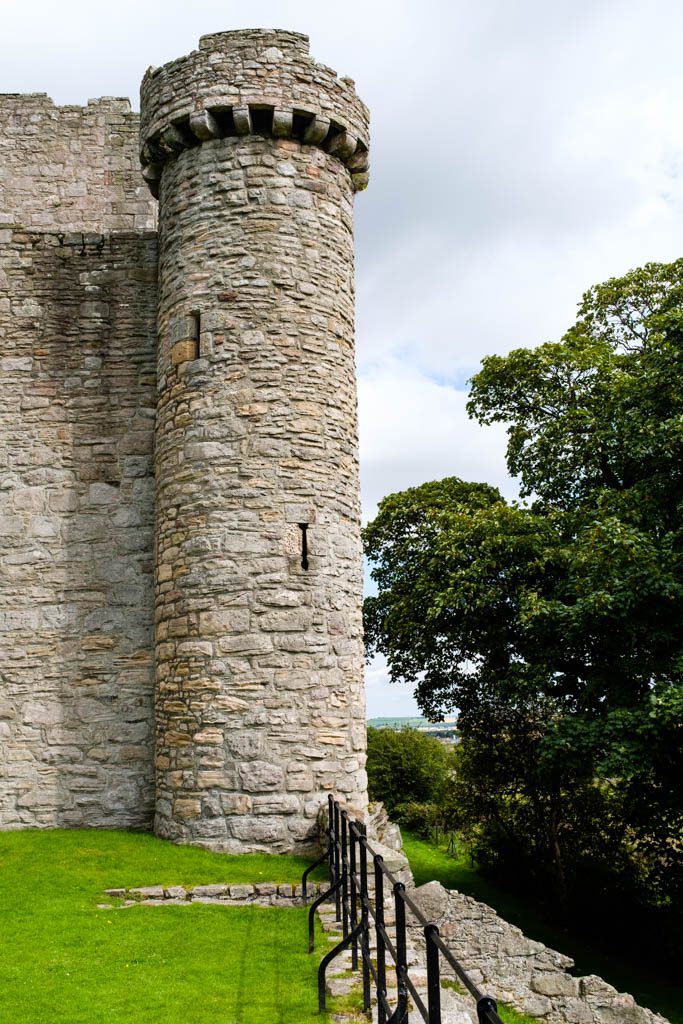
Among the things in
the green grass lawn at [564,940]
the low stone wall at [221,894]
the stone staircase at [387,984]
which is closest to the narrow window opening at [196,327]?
the low stone wall at [221,894]

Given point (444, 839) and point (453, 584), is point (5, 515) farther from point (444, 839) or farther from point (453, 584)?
point (444, 839)

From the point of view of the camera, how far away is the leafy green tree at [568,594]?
11398 mm

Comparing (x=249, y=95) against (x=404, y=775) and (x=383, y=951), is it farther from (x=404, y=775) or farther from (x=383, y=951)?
(x=404, y=775)

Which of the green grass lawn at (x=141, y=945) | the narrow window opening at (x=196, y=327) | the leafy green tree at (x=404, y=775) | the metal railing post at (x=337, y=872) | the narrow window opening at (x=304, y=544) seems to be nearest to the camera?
the green grass lawn at (x=141, y=945)

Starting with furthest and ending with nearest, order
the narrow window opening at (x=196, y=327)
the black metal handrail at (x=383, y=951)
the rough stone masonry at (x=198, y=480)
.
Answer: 1. the narrow window opening at (x=196, y=327)
2. the rough stone masonry at (x=198, y=480)
3. the black metal handrail at (x=383, y=951)

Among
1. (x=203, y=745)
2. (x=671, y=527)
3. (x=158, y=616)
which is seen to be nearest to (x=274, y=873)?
(x=203, y=745)

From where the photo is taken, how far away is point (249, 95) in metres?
10.1

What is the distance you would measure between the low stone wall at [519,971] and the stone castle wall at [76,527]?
3782 millimetres

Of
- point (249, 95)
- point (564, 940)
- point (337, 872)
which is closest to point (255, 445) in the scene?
point (249, 95)

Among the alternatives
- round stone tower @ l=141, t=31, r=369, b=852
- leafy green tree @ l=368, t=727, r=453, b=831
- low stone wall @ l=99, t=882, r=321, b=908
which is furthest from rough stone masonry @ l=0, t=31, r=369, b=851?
leafy green tree @ l=368, t=727, r=453, b=831

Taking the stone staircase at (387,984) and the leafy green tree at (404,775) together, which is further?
the leafy green tree at (404,775)

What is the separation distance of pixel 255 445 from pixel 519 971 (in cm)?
582

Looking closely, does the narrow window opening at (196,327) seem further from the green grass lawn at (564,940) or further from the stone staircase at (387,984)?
the green grass lawn at (564,940)

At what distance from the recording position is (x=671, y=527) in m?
12.4
